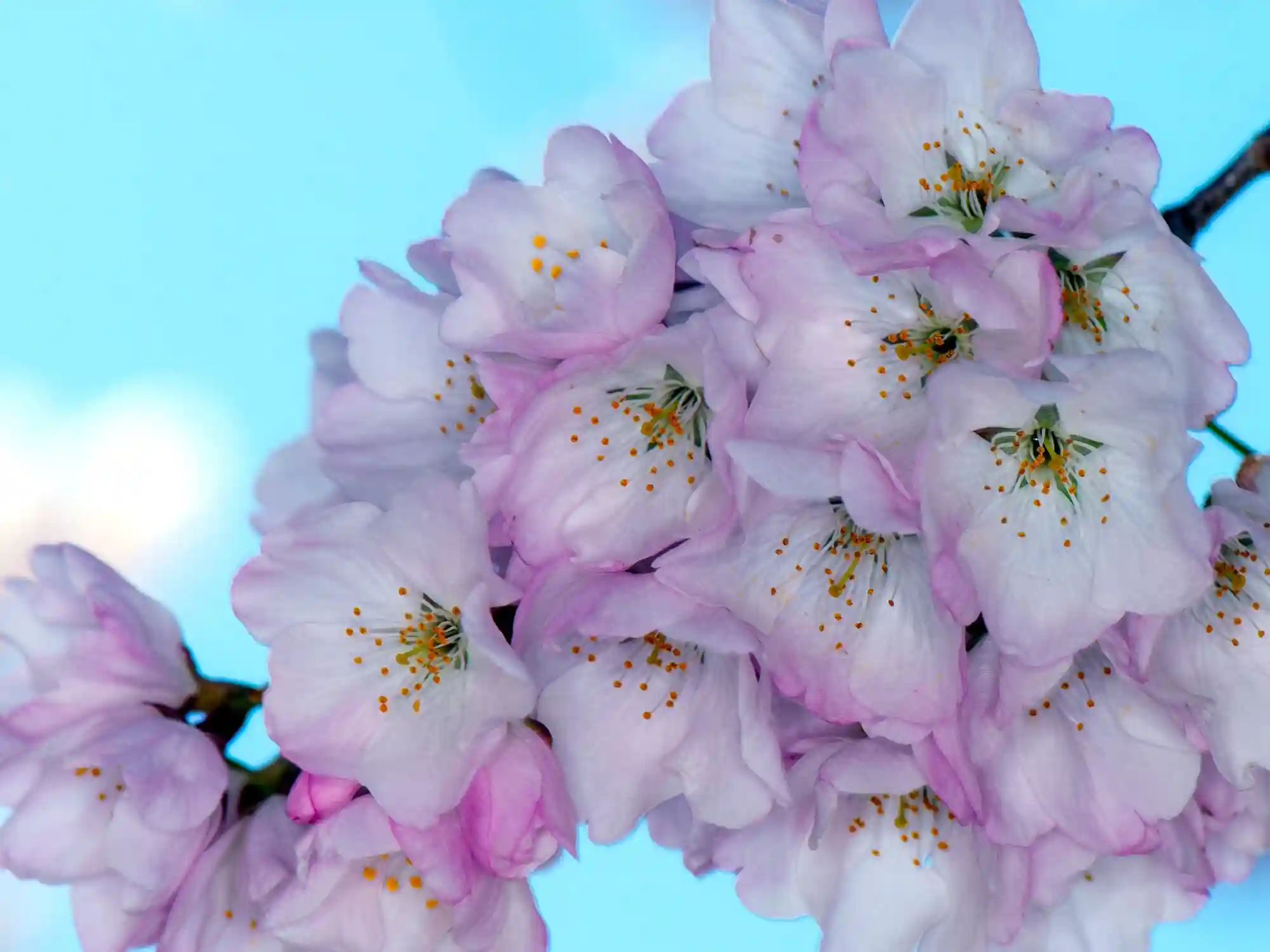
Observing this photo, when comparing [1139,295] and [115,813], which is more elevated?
[1139,295]

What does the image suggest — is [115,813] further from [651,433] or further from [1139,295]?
[1139,295]

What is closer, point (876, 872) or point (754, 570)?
point (754, 570)

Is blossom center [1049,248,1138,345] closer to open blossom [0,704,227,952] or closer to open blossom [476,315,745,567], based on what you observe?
open blossom [476,315,745,567]

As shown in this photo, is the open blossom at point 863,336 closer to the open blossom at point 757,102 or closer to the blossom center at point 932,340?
the blossom center at point 932,340

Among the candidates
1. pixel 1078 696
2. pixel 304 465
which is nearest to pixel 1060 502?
pixel 1078 696

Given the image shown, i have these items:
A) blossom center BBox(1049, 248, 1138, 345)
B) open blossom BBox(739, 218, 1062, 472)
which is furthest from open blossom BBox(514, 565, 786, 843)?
blossom center BBox(1049, 248, 1138, 345)

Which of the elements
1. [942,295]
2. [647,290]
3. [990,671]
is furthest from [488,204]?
[990,671]

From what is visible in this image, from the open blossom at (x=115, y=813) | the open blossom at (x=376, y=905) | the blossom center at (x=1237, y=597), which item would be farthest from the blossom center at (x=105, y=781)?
the blossom center at (x=1237, y=597)
